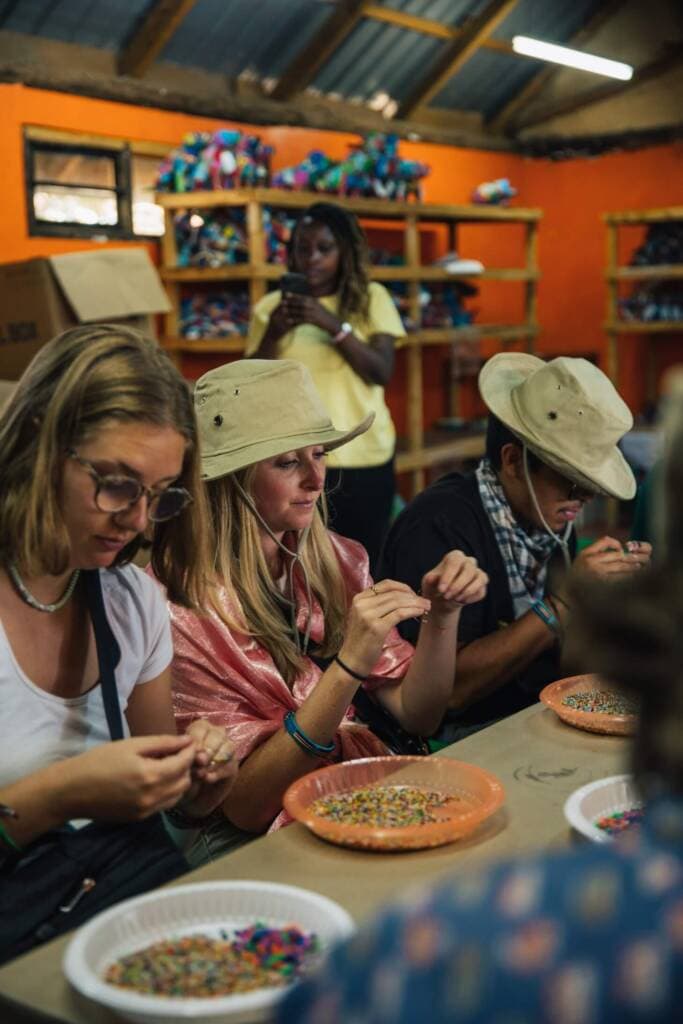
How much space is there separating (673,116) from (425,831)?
31.9ft

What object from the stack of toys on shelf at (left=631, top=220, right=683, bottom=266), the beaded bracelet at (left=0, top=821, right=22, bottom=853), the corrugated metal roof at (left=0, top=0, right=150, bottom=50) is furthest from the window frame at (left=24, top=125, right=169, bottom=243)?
the beaded bracelet at (left=0, top=821, right=22, bottom=853)

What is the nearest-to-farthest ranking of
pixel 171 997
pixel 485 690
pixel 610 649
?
pixel 610 649 → pixel 171 997 → pixel 485 690

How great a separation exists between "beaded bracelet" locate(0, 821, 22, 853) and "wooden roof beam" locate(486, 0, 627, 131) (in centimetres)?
987

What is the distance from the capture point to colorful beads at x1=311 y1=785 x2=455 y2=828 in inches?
64.9

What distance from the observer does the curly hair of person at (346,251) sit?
4.38 m

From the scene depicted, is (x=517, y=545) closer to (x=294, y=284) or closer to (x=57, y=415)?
(x=57, y=415)

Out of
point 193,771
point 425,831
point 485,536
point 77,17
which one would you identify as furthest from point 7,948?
point 77,17

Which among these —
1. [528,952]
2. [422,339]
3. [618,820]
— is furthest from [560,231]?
[528,952]

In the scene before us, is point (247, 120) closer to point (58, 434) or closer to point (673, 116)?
point (673, 116)

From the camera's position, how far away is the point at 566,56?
26.5ft

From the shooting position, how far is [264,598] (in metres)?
2.31

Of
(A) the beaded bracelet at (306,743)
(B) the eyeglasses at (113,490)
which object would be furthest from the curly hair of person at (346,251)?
(B) the eyeglasses at (113,490)

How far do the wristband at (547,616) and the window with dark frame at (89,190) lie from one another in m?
4.18

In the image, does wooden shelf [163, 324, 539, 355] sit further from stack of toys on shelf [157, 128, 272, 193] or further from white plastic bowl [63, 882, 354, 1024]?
white plastic bowl [63, 882, 354, 1024]
